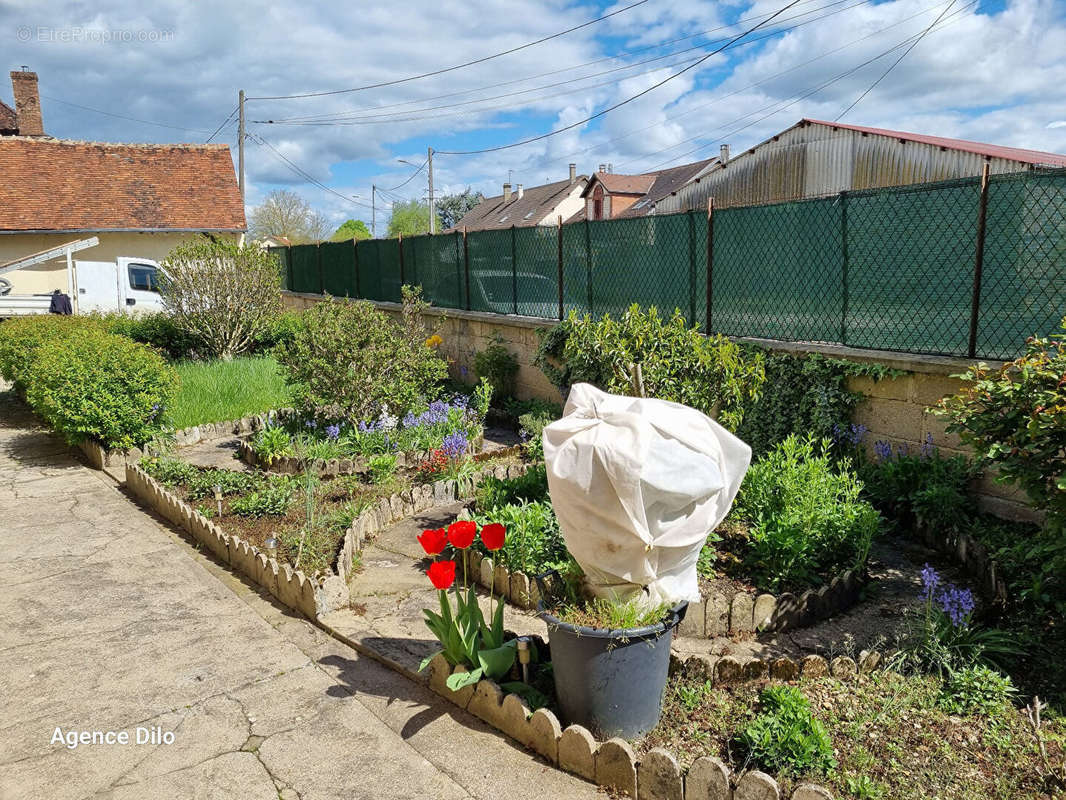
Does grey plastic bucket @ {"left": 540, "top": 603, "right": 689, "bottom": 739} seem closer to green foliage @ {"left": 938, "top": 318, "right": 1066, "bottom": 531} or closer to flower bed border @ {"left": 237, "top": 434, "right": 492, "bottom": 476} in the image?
green foliage @ {"left": 938, "top": 318, "right": 1066, "bottom": 531}

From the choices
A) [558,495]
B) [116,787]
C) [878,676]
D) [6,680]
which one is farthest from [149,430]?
[878,676]

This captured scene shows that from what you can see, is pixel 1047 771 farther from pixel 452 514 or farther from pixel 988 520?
pixel 452 514

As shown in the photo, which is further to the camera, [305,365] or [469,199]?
[469,199]

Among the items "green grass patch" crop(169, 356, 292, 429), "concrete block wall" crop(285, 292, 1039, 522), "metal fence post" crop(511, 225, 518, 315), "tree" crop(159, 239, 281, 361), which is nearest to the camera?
"concrete block wall" crop(285, 292, 1039, 522)

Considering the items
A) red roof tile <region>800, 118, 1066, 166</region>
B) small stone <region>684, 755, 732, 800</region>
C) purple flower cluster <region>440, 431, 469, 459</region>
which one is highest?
red roof tile <region>800, 118, 1066, 166</region>

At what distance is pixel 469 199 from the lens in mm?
86625

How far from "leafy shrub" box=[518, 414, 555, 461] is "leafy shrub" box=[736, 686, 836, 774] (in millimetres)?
4404

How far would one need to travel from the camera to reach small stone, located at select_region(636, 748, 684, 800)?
2.82m

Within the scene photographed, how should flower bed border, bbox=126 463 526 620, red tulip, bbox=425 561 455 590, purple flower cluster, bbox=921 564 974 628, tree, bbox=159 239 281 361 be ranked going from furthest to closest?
tree, bbox=159 239 281 361 → flower bed border, bbox=126 463 526 620 → purple flower cluster, bbox=921 564 974 628 → red tulip, bbox=425 561 455 590

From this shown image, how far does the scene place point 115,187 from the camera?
24.8 metres

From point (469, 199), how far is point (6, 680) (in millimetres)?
86162

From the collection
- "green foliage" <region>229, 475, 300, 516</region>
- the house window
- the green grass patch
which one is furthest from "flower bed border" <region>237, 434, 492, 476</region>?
the house window

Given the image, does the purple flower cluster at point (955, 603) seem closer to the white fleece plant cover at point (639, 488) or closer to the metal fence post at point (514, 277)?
the white fleece plant cover at point (639, 488)

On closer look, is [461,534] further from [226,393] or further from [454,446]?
[226,393]
